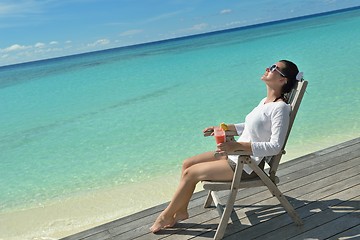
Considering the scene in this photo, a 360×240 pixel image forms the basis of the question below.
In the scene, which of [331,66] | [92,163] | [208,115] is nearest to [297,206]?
[92,163]

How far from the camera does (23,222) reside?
516 centimetres

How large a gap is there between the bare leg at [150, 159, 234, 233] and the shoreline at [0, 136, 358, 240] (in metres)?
1.77

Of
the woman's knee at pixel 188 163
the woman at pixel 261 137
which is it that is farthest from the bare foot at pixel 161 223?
the woman's knee at pixel 188 163

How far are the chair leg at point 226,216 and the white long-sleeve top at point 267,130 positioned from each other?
206 mm

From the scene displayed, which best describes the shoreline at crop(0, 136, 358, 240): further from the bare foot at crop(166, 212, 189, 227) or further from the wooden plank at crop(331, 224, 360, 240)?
the wooden plank at crop(331, 224, 360, 240)

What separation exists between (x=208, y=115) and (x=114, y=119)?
112 inches

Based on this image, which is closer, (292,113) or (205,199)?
(292,113)

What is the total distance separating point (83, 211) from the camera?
5238 mm

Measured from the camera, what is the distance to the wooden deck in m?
2.96

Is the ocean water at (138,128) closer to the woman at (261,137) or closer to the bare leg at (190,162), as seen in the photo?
the bare leg at (190,162)

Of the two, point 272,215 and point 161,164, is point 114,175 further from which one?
point 272,215

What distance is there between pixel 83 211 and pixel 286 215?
9.62 ft

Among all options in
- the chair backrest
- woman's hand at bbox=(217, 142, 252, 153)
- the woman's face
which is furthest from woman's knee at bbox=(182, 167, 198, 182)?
the woman's face

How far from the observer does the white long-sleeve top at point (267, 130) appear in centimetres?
278
